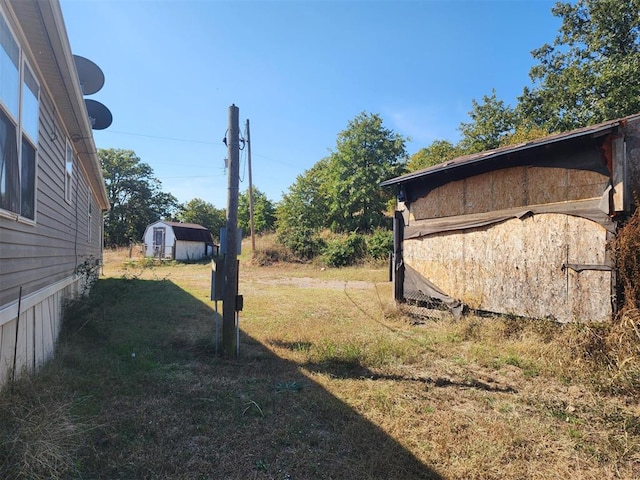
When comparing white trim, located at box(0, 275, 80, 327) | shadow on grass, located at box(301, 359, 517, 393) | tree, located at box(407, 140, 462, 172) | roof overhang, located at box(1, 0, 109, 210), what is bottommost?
shadow on grass, located at box(301, 359, 517, 393)

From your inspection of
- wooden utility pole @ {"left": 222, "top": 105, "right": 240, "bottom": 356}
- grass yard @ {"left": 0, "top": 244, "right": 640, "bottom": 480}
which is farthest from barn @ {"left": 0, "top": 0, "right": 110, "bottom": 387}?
wooden utility pole @ {"left": 222, "top": 105, "right": 240, "bottom": 356}

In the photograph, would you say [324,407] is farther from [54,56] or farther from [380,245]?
[380,245]

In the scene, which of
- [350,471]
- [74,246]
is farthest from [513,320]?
[74,246]

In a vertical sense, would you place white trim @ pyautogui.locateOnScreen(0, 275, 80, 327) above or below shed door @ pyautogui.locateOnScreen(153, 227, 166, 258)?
below

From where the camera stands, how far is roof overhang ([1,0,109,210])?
10.3 ft

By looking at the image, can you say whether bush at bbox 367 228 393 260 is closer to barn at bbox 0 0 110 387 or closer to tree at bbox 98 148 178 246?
barn at bbox 0 0 110 387

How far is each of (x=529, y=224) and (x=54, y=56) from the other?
6.58m

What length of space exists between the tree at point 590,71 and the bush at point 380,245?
10207mm

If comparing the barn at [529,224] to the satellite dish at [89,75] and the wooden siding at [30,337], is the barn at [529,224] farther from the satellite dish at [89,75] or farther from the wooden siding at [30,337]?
the satellite dish at [89,75]

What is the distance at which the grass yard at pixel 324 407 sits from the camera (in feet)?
7.91

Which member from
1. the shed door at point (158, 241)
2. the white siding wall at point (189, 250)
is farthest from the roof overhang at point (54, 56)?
the shed door at point (158, 241)

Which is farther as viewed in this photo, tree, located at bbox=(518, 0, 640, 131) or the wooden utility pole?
tree, located at bbox=(518, 0, 640, 131)

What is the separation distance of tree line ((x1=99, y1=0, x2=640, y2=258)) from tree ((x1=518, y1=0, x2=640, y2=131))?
44 mm

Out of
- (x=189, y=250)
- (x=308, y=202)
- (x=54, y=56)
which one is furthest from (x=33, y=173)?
(x=308, y=202)
